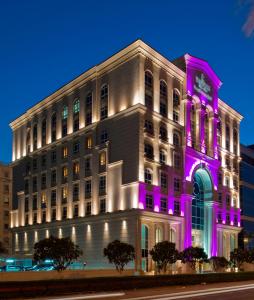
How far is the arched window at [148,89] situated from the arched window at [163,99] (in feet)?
9.13

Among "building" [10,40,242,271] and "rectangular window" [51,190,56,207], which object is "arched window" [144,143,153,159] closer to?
"building" [10,40,242,271]

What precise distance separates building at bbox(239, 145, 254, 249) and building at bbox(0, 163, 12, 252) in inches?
2059

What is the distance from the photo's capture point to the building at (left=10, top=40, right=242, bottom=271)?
63.4 metres

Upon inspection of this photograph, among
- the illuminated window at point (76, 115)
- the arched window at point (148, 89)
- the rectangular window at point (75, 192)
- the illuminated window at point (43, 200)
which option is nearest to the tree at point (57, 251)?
the rectangular window at point (75, 192)

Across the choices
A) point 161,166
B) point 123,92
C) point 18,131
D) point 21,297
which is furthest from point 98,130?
point 21,297

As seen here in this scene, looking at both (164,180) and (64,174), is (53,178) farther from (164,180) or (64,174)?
(164,180)

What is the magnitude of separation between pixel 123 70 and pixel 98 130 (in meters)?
10.0

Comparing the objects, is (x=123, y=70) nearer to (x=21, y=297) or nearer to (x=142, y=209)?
(x=142, y=209)

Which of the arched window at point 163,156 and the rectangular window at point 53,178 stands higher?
the arched window at point 163,156

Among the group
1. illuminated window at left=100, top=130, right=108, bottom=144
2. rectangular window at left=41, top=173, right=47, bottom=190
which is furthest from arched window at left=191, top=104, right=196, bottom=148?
rectangular window at left=41, top=173, right=47, bottom=190

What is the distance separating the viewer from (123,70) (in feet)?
221

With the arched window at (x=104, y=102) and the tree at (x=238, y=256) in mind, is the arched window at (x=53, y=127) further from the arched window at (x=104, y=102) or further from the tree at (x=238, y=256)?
the tree at (x=238, y=256)

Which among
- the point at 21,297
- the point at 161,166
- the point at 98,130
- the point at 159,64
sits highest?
the point at 159,64

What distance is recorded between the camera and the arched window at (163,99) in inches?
2704
